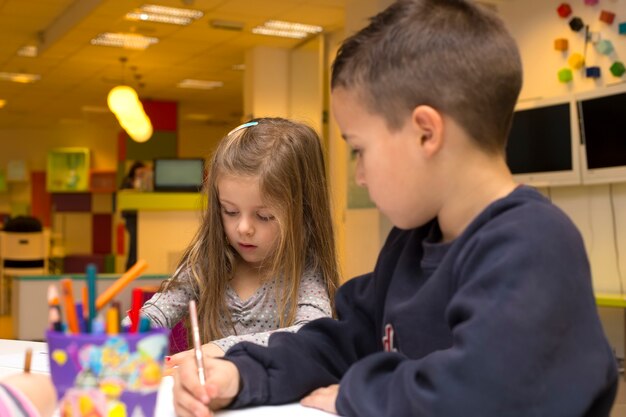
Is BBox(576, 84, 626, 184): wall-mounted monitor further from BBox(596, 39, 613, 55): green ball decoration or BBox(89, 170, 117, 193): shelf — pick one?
BBox(89, 170, 117, 193): shelf

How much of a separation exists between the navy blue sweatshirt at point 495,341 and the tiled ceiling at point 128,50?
559cm

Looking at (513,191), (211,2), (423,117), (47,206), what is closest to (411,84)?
(423,117)

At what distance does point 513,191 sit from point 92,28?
664cm

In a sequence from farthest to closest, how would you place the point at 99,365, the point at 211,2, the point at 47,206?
the point at 47,206
the point at 211,2
the point at 99,365

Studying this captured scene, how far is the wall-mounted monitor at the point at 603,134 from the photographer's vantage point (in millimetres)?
4223

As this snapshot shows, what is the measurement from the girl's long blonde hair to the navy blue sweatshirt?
549 mm

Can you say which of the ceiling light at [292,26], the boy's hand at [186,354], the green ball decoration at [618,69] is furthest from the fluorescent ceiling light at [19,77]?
the boy's hand at [186,354]

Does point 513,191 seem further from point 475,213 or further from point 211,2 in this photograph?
point 211,2

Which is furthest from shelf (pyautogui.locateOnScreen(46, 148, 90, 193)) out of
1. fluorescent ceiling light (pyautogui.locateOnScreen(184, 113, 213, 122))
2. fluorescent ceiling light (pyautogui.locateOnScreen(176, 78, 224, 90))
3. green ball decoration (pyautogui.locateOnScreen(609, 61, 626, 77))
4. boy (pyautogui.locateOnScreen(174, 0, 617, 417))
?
boy (pyautogui.locateOnScreen(174, 0, 617, 417))

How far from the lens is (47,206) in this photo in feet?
46.7

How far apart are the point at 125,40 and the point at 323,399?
23.7 ft

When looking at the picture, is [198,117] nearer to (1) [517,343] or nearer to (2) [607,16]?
(2) [607,16]

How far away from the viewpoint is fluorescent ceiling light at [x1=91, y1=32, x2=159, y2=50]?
733 centimetres

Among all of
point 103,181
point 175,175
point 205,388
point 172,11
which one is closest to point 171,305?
point 205,388
